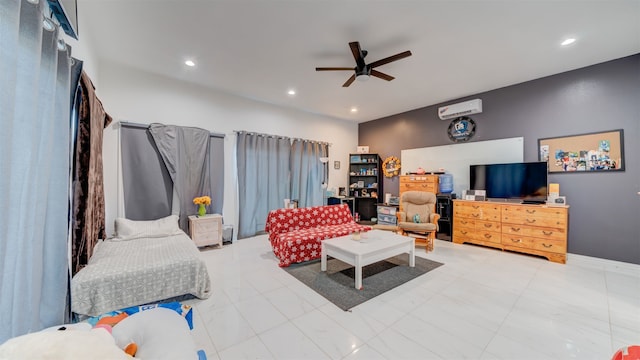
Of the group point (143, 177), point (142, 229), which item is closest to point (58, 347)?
point (142, 229)

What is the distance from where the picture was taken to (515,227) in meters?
3.75

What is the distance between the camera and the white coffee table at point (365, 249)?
2637 mm

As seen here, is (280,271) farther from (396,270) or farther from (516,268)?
(516,268)

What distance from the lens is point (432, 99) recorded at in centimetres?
484

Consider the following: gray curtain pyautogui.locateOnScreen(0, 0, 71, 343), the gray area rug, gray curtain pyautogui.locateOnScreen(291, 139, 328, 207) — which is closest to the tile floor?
the gray area rug

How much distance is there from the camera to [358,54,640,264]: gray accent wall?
3.14 m

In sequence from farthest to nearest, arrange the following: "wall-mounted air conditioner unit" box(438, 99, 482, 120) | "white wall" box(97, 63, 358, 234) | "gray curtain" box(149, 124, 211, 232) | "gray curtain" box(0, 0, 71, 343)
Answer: "wall-mounted air conditioner unit" box(438, 99, 482, 120) < "gray curtain" box(149, 124, 211, 232) < "white wall" box(97, 63, 358, 234) < "gray curtain" box(0, 0, 71, 343)

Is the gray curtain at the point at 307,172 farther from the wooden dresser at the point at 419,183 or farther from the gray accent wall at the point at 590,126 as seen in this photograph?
the gray accent wall at the point at 590,126

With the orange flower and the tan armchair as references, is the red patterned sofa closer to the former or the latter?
the tan armchair

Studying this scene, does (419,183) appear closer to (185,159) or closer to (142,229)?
(185,159)

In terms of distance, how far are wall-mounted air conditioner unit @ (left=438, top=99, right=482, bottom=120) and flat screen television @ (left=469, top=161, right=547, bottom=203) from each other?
1085mm

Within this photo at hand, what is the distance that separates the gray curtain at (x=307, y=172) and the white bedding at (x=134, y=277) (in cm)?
300

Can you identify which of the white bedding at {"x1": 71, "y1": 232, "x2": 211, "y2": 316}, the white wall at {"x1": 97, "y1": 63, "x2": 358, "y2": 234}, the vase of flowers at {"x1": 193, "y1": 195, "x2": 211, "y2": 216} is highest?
the white wall at {"x1": 97, "y1": 63, "x2": 358, "y2": 234}

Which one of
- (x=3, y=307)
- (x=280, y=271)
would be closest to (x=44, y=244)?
(x=3, y=307)
